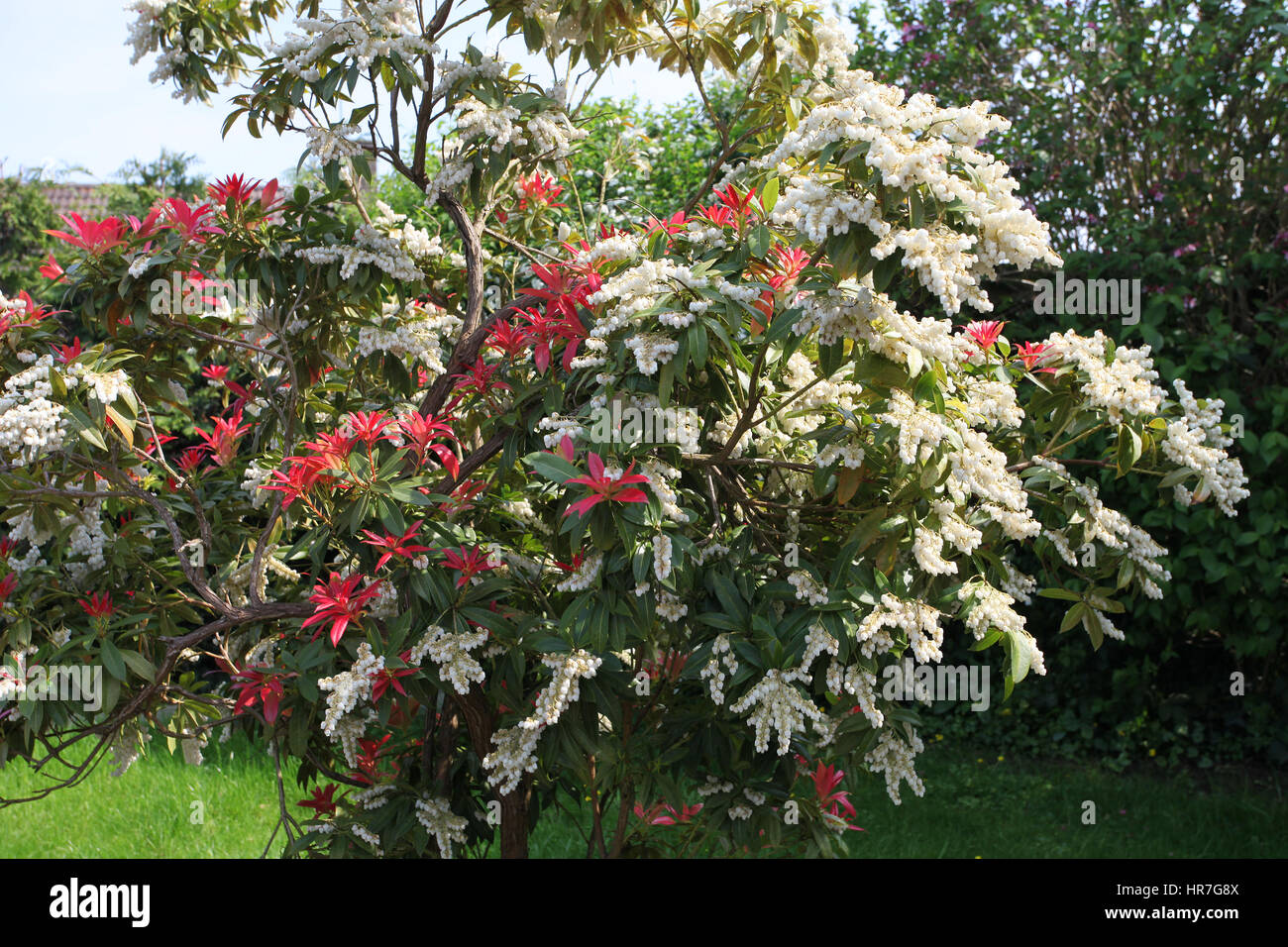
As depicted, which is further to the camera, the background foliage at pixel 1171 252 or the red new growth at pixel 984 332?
the background foliage at pixel 1171 252

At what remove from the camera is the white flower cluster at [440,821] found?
Result: 2631 millimetres

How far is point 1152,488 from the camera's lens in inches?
192

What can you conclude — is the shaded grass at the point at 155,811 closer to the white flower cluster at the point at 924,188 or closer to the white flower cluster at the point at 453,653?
the white flower cluster at the point at 453,653

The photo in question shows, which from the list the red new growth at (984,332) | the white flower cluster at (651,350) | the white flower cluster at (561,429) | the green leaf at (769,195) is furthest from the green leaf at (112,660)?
the red new growth at (984,332)

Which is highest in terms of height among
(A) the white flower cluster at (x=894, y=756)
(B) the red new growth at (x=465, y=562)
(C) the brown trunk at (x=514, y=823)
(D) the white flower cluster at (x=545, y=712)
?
(B) the red new growth at (x=465, y=562)

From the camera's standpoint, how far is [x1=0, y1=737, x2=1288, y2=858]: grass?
4391 millimetres

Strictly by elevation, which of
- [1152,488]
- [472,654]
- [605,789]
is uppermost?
[1152,488]

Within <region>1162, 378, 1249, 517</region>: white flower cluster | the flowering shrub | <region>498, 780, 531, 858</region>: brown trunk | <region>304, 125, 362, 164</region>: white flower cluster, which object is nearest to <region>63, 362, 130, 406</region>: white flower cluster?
the flowering shrub

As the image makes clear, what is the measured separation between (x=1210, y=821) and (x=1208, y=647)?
1.03m

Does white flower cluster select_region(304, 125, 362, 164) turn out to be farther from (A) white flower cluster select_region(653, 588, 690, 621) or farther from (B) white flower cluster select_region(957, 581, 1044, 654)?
(B) white flower cluster select_region(957, 581, 1044, 654)

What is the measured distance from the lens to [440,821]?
267cm

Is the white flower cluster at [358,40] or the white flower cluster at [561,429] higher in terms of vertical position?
the white flower cluster at [358,40]
